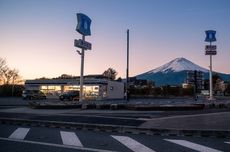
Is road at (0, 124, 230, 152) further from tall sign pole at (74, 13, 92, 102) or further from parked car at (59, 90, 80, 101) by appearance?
parked car at (59, 90, 80, 101)

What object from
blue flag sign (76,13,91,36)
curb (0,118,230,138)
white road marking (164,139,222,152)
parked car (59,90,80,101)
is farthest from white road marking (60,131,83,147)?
parked car (59,90,80,101)

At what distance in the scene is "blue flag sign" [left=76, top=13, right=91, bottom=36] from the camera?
36.3 m

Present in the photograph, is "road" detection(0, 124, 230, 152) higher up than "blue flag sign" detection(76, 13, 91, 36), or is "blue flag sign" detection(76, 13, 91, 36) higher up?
"blue flag sign" detection(76, 13, 91, 36)

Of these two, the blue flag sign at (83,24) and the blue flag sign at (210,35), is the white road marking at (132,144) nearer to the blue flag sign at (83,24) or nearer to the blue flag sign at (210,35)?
the blue flag sign at (83,24)

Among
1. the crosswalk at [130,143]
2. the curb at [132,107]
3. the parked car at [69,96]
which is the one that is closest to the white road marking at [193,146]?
the crosswalk at [130,143]

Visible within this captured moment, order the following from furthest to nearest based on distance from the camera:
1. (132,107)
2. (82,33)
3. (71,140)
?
(82,33), (132,107), (71,140)

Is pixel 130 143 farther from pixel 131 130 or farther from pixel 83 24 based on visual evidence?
pixel 83 24

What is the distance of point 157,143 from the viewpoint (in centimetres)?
1077

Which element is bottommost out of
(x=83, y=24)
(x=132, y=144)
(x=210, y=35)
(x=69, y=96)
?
(x=132, y=144)

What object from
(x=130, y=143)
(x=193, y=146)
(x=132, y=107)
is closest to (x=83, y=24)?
(x=132, y=107)

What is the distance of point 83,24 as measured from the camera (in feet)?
121

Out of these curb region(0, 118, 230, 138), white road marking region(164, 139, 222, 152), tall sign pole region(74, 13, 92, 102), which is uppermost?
tall sign pole region(74, 13, 92, 102)

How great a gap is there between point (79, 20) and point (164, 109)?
51.3 feet

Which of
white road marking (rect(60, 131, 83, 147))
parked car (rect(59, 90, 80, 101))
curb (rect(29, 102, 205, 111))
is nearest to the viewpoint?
white road marking (rect(60, 131, 83, 147))
